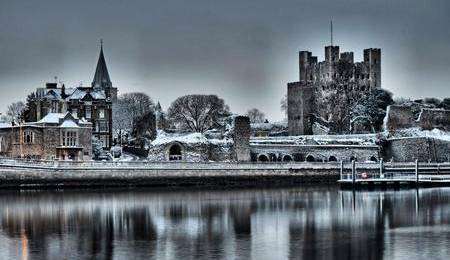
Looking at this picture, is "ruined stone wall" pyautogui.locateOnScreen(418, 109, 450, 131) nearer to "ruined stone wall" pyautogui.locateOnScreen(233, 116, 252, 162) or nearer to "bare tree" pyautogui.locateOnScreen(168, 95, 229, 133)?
"ruined stone wall" pyautogui.locateOnScreen(233, 116, 252, 162)

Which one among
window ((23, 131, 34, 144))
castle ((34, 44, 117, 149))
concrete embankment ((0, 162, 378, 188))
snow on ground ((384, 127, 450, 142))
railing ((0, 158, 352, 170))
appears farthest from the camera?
castle ((34, 44, 117, 149))

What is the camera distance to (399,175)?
67438 mm

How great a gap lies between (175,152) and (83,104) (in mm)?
18015

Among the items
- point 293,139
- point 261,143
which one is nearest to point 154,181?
point 261,143

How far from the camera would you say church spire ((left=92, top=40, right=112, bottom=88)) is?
325 ft

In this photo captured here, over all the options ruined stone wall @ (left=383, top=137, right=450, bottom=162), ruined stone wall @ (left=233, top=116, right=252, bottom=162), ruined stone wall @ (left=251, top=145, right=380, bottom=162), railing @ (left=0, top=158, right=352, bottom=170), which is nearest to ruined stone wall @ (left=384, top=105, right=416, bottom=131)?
ruined stone wall @ (left=383, top=137, right=450, bottom=162)

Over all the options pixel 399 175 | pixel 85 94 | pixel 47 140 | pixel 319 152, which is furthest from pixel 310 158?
pixel 85 94

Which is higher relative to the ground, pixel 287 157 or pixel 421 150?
pixel 421 150

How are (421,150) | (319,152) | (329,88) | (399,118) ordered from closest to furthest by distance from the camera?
(319,152) → (421,150) → (399,118) → (329,88)

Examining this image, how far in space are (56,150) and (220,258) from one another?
47233mm

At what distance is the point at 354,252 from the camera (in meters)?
27.8

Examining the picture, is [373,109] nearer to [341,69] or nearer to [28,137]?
[341,69]

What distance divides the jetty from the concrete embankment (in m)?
2.14

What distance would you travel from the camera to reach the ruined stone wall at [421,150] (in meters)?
81.1
